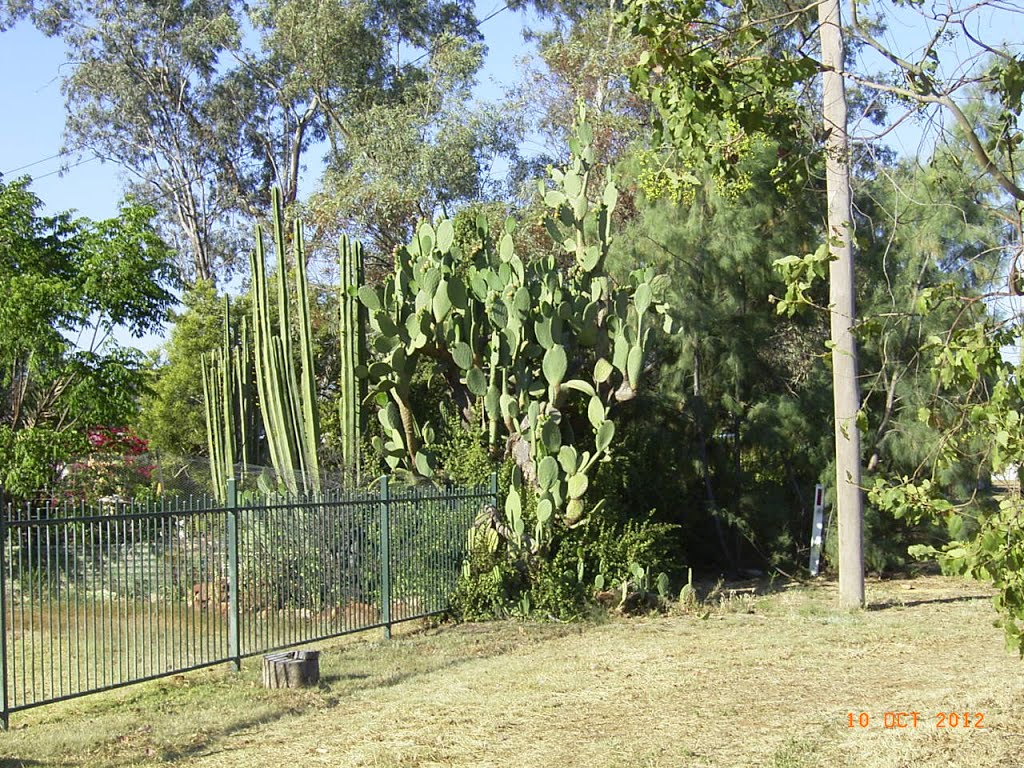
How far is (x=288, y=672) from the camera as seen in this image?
8734mm

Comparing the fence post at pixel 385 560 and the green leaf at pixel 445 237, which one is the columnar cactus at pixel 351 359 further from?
the fence post at pixel 385 560

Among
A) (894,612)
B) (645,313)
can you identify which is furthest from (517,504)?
(894,612)

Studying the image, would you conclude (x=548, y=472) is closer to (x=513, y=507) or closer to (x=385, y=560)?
(x=513, y=507)

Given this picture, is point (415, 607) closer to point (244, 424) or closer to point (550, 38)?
point (244, 424)

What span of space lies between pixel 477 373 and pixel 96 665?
18.5 ft

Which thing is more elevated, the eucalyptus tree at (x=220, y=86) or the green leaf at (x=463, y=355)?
the eucalyptus tree at (x=220, y=86)

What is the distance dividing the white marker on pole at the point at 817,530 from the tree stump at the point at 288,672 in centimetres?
824

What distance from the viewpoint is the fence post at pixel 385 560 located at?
11148mm

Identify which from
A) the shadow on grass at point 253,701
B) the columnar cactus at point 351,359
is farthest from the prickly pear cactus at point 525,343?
the shadow on grass at point 253,701

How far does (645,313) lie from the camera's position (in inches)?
493

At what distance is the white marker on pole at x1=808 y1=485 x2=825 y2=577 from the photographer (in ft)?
49.3

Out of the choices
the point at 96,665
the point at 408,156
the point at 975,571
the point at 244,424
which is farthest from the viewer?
the point at 408,156

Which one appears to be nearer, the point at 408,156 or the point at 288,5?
the point at 408,156

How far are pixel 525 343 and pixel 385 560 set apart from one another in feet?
9.73
